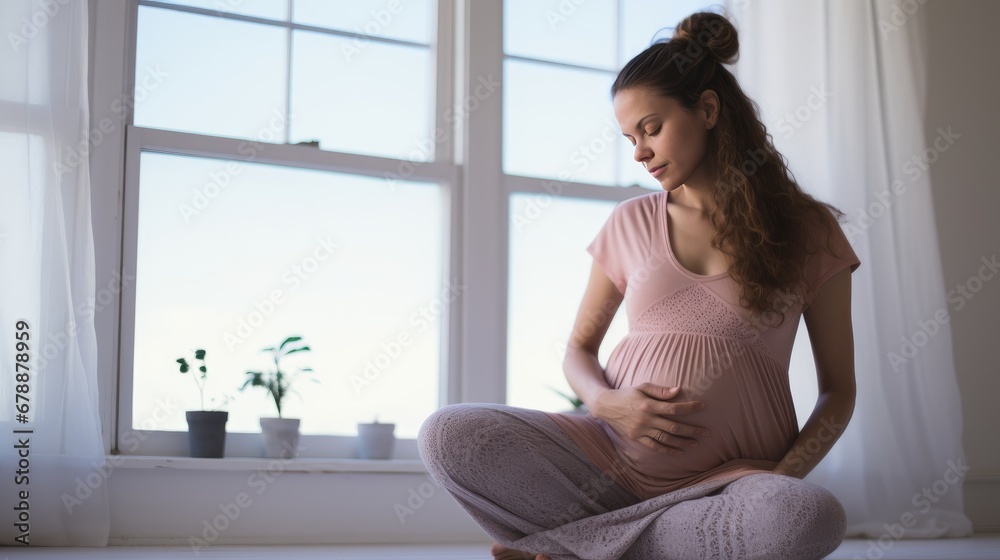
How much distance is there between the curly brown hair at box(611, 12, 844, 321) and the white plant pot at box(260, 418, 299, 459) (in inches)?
54.5

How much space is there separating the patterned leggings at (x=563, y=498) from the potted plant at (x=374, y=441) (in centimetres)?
110

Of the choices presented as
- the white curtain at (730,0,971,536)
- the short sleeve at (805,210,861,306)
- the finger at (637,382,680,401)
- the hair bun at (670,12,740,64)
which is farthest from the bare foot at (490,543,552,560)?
the white curtain at (730,0,971,536)

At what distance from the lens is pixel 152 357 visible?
2.56 metres

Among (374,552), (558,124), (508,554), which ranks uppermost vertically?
(558,124)

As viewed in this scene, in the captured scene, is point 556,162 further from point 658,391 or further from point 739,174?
point 658,391

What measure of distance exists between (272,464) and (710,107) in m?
1.49

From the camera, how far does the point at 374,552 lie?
2.28 m

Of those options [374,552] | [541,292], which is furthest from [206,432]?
[541,292]

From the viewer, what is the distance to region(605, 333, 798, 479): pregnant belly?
61.7 inches

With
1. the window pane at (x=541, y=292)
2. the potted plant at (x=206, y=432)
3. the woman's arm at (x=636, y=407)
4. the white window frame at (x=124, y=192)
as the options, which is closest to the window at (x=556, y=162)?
the window pane at (x=541, y=292)

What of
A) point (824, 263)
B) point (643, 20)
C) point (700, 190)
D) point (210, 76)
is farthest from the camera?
point (643, 20)

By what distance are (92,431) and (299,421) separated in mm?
562

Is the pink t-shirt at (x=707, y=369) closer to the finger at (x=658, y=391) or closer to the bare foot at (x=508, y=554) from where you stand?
the finger at (x=658, y=391)

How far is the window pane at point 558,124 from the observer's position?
307 centimetres
